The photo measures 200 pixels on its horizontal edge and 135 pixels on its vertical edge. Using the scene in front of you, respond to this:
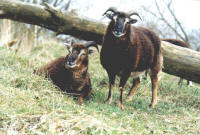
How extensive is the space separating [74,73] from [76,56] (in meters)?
0.54

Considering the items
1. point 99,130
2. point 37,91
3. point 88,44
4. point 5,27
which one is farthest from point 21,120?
point 5,27

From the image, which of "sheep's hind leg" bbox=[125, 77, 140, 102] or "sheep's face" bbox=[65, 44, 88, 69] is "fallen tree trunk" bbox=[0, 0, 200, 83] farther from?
"sheep's face" bbox=[65, 44, 88, 69]

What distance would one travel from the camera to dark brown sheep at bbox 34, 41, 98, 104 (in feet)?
23.1

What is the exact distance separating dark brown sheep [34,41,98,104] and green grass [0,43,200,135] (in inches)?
13.1

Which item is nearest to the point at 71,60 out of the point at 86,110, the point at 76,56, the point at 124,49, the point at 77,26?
the point at 76,56

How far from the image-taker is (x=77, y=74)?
729cm

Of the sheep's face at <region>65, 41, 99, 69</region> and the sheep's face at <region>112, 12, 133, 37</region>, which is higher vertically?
the sheep's face at <region>112, 12, 133, 37</region>

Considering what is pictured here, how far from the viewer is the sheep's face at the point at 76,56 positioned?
6805 millimetres

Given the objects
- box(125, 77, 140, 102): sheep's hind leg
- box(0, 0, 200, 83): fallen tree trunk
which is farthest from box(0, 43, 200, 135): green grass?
box(0, 0, 200, 83): fallen tree trunk

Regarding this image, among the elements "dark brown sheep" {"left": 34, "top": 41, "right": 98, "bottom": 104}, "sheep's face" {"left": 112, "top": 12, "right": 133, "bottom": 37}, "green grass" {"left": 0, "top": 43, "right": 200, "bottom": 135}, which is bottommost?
"green grass" {"left": 0, "top": 43, "right": 200, "bottom": 135}

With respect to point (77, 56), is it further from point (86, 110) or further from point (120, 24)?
point (86, 110)

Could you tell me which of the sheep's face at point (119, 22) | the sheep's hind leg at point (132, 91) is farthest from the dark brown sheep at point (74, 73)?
the sheep's hind leg at point (132, 91)

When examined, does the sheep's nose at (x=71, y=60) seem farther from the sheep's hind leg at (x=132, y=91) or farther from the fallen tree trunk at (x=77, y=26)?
the sheep's hind leg at (x=132, y=91)

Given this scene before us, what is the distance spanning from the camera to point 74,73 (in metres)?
7.27
